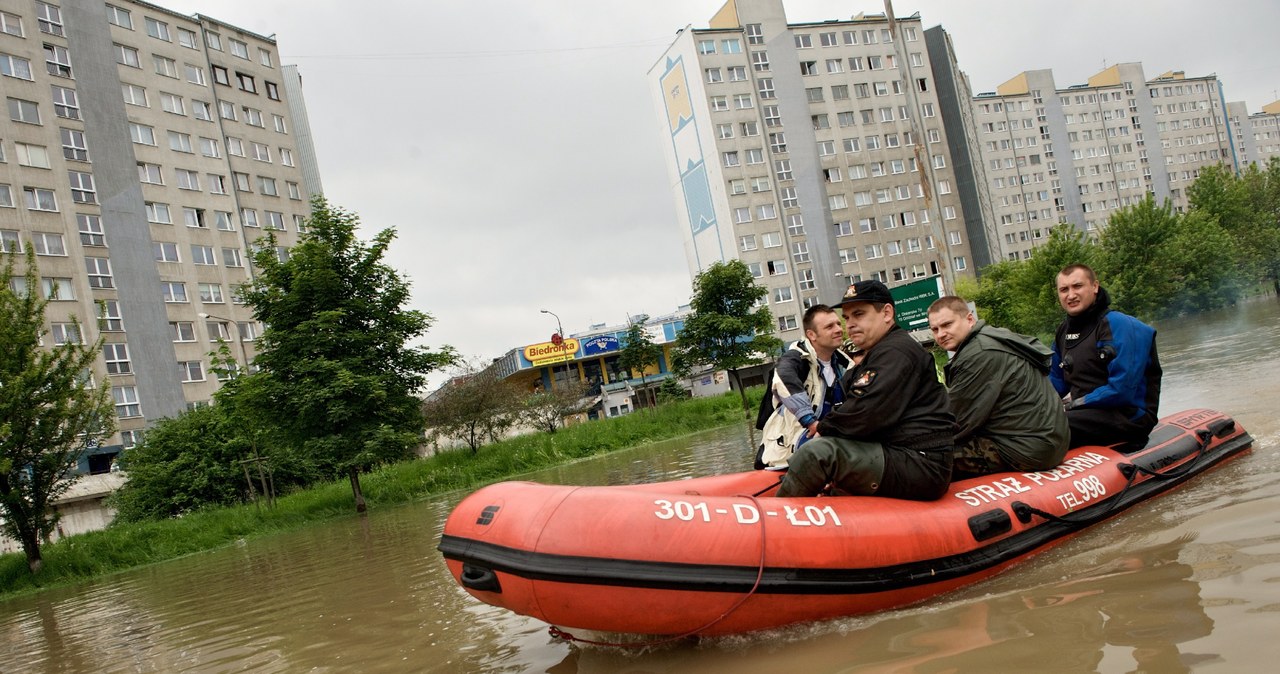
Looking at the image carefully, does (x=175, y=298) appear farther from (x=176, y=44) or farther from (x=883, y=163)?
(x=883, y=163)

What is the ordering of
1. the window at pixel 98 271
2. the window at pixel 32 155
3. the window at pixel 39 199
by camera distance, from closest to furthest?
the window at pixel 39 199 < the window at pixel 32 155 < the window at pixel 98 271

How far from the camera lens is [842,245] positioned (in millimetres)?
62562

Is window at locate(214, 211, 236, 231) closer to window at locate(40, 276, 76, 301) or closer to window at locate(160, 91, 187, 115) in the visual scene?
window at locate(160, 91, 187, 115)

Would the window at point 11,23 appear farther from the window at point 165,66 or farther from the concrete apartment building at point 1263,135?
the concrete apartment building at point 1263,135

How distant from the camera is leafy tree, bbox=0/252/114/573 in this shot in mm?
15930

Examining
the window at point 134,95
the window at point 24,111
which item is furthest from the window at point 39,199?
the window at point 134,95

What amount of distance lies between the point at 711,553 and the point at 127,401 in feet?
134

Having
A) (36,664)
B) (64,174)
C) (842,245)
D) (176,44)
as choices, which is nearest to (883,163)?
(842,245)

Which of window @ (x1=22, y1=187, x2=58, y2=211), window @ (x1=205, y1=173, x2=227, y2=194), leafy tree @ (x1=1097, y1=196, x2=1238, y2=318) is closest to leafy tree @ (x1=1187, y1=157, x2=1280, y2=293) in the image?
leafy tree @ (x1=1097, y1=196, x2=1238, y2=318)

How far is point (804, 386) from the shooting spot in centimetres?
691

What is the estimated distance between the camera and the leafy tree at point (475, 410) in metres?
31.8

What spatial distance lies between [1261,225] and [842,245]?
87.2 feet

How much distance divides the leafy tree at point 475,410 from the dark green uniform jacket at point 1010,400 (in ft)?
86.5

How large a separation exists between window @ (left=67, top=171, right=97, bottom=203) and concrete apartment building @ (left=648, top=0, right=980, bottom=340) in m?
36.9
